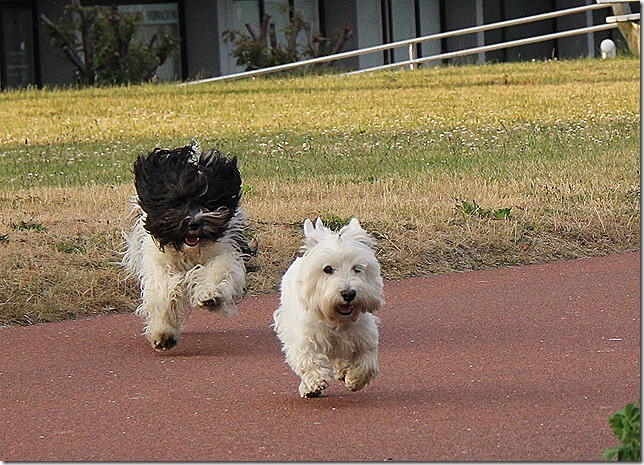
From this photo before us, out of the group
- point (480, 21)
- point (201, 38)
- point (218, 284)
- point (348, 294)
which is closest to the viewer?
point (348, 294)

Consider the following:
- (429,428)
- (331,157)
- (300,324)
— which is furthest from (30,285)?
(331,157)

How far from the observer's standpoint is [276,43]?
3200cm

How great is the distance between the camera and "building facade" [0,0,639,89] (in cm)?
3158

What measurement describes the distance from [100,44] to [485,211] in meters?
18.0

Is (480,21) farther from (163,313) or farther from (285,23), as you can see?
(163,313)

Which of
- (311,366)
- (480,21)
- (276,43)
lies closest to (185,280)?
(311,366)

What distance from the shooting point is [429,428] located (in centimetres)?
650

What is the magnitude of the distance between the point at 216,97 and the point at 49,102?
289cm

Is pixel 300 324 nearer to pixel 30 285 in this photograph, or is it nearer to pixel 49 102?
pixel 30 285

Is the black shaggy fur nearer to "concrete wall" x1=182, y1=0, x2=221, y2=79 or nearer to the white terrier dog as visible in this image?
the white terrier dog

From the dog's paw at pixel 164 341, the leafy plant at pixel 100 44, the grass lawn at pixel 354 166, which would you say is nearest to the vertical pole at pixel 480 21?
the grass lawn at pixel 354 166

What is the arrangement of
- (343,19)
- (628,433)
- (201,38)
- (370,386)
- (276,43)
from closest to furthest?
(628,433) → (370,386) → (276,43) → (201,38) → (343,19)

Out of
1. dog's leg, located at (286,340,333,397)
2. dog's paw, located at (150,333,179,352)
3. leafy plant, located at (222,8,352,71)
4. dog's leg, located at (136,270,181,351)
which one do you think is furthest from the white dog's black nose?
leafy plant, located at (222,8,352,71)

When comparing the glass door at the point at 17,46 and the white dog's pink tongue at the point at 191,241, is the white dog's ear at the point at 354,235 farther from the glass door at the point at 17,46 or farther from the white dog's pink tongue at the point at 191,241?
the glass door at the point at 17,46
